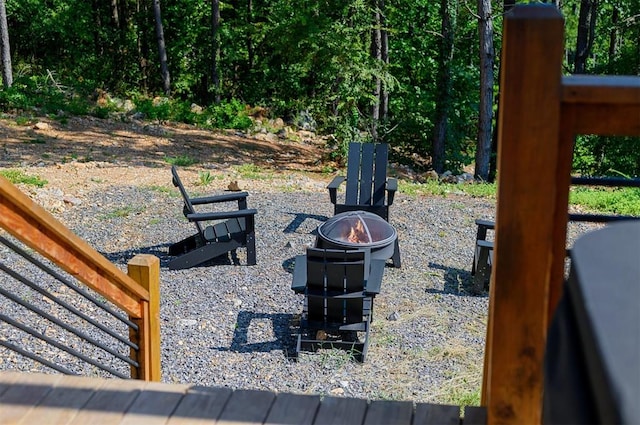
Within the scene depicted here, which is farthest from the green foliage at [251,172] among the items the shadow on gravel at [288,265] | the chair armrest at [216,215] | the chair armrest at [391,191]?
the chair armrest at [216,215]

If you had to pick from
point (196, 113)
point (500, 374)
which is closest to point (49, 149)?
point (196, 113)

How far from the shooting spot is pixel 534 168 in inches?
61.8

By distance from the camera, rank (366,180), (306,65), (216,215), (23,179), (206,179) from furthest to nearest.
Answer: (306,65)
(206,179)
(23,179)
(366,180)
(216,215)

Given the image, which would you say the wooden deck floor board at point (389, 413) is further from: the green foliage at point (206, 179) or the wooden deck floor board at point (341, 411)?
the green foliage at point (206, 179)

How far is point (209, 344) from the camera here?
5.54m

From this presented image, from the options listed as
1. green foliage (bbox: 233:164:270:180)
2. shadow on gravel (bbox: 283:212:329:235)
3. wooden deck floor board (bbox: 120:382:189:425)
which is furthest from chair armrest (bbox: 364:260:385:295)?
green foliage (bbox: 233:164:270:180)

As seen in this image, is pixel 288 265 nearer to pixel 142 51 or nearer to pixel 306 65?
pixel 306 65

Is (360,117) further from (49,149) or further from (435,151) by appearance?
(49,149)

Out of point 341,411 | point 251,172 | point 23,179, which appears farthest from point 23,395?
point 251,172

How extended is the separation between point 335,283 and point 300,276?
30 cm

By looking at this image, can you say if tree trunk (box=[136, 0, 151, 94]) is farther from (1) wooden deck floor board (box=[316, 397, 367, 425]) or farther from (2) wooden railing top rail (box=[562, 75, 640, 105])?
(2) wooden railing top rail (box=[562, 75, 640, 105])

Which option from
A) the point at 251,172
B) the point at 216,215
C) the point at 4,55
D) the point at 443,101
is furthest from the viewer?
the point at 4,55

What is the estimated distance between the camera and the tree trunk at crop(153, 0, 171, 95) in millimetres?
18578

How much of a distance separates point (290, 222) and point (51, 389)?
5994mm
